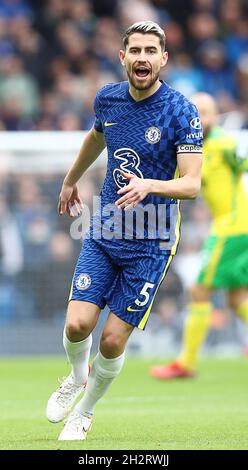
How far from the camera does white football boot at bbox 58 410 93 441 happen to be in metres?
6.39

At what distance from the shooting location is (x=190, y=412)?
803 centimetres

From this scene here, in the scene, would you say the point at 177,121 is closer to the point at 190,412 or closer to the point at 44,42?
the point at 190,412

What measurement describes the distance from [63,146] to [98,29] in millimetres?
4181

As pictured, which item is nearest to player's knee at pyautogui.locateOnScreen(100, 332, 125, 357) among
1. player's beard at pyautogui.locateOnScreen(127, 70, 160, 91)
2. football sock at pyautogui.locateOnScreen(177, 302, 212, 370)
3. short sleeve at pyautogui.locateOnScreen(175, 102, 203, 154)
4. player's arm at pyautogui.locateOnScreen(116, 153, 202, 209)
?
player's arm at pyautogui.locateOnScreen(116, 153, 202, 209)

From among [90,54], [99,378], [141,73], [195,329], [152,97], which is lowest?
[195,329]

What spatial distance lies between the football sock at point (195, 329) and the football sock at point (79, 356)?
420 centimetres

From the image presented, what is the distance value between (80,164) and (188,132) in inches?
33.3

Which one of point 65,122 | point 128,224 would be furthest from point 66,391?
point 65,122

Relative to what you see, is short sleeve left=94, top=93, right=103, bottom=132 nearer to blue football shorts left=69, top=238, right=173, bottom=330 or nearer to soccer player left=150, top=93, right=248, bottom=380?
blue football shorts left=69, top=238, right=173, bottom=330

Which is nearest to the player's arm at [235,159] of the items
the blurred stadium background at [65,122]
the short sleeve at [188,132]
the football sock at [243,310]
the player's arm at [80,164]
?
the football sock at [243,310]

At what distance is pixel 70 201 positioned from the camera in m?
6.95

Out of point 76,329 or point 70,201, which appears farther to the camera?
point 70,201

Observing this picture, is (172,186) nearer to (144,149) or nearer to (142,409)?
(144,149)

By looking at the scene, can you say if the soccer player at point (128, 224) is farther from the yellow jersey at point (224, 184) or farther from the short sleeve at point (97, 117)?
the yellow jersey at point (224, 184)
